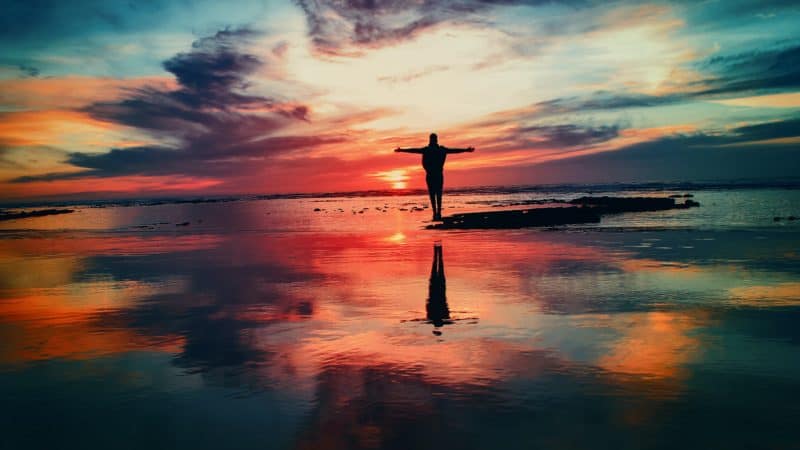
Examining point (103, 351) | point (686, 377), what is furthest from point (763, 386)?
point (103, 351)

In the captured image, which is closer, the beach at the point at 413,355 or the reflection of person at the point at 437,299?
the beach at the point at 413,355

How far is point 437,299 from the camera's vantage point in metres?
11.9

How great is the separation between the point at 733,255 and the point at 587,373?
43.7ft

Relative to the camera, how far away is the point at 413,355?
313 inches

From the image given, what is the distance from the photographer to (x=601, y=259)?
17219 mm

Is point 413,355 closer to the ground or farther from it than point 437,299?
closer to the ground

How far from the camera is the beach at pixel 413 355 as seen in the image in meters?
5.64

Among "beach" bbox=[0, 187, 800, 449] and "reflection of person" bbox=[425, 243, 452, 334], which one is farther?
"reflection of person" bbox=[425, 243, 452, 334]

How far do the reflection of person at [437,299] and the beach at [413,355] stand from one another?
0.07m

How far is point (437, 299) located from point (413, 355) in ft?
13.3

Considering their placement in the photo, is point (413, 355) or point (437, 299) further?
point (437, 299)

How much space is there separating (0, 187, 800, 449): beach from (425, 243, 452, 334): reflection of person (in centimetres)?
7

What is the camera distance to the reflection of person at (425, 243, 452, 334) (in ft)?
33.1

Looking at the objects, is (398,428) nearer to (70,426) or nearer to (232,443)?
(232,443)
